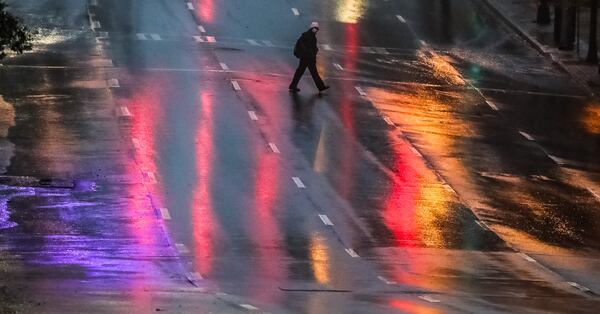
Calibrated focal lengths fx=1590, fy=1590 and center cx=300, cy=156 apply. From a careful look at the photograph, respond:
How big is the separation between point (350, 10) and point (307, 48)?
13.7 metres

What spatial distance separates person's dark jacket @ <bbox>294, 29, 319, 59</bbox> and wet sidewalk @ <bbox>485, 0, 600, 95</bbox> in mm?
8175

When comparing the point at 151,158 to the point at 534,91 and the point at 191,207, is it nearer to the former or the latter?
the point at 191,207

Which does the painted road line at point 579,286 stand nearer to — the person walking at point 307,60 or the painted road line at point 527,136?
the painted road line at point 527,136

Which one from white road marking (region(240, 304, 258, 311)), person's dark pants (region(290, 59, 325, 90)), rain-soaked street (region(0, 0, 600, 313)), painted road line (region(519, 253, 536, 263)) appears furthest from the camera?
person's dark pants (region(290, 59, 325, 90))

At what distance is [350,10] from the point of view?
51094 millimetres

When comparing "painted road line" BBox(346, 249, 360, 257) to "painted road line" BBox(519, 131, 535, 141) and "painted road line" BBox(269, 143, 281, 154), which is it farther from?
"painted road line" BBox(519, 131, 535, 141)

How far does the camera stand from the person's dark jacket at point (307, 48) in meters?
37.6

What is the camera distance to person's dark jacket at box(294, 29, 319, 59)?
3759 cm

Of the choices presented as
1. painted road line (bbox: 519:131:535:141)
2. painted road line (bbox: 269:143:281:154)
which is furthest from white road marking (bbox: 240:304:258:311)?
painted road line (bbox: 519:131:535:141)

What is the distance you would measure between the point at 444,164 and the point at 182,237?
8.67 m

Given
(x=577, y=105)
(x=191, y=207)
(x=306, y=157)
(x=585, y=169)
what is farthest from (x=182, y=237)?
(x=577, y=105)

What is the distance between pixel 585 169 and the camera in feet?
105

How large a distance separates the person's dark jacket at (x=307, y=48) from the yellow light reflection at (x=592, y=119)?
658cm

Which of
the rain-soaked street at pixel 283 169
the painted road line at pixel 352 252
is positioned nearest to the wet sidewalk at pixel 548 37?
the rain-soaked street at pixel 283 169
